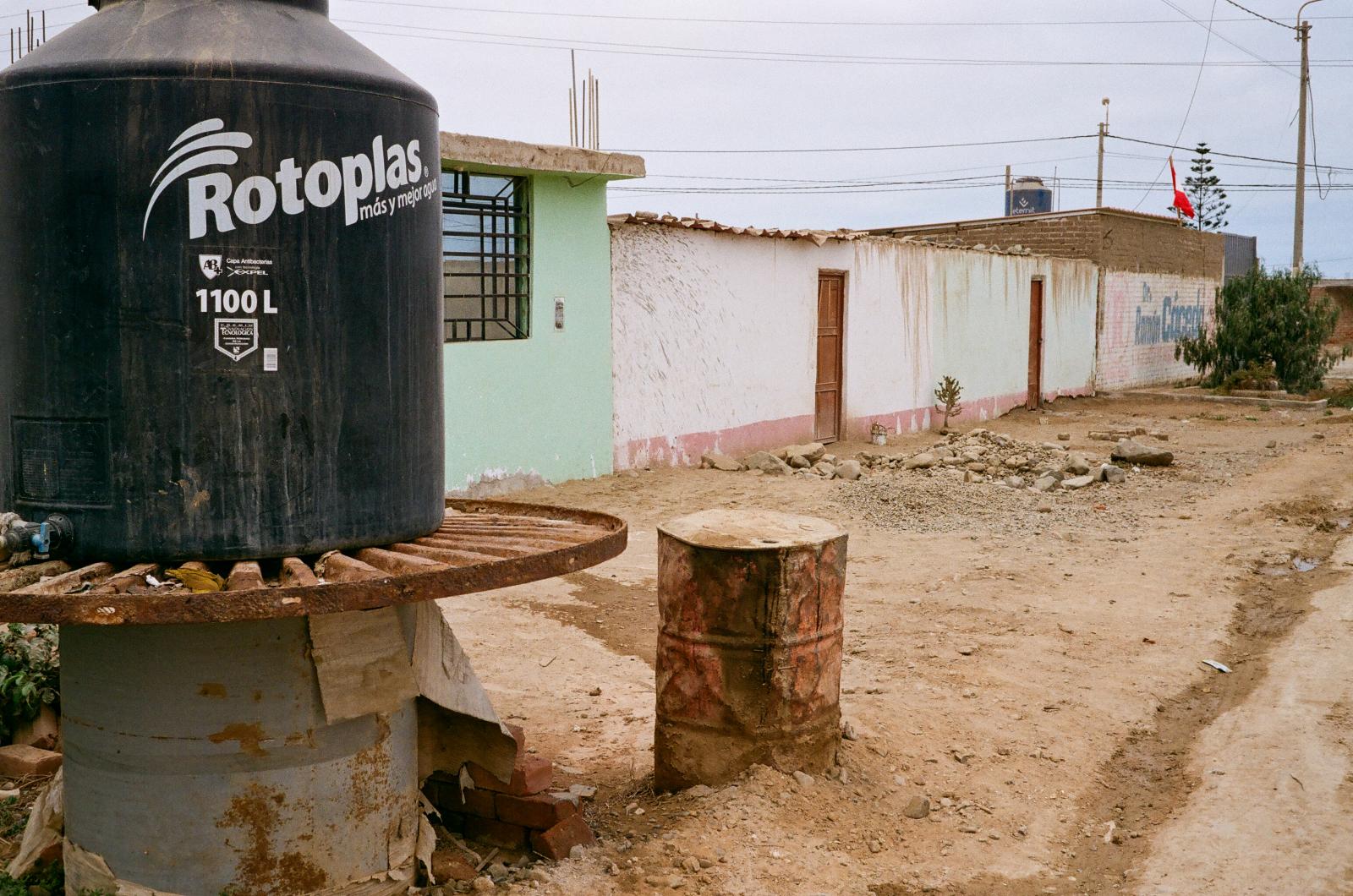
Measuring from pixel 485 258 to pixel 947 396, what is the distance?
9.49 metres

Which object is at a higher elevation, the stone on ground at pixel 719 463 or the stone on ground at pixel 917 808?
the stone on ground at pixel 719 463


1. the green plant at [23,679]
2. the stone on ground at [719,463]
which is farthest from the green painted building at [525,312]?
the green plant at [23,679]

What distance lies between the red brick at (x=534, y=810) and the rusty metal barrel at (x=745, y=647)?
557 mm

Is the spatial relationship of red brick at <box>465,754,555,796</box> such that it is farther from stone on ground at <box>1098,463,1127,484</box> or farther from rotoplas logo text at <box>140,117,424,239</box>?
stone on ground at <box>1098,463,1127,484</box>

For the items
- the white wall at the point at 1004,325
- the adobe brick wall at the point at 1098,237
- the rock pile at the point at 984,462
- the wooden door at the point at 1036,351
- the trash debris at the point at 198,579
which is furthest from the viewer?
the adobe brick wall at the point at 1098,237

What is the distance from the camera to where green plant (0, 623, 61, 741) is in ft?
14.1

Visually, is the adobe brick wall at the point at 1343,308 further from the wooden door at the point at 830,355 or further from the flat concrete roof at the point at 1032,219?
the wooden door at the point at 830,355

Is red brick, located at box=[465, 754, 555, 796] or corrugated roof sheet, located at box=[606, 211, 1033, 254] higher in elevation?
corrugated roof sheet, located at box=[606, 211, 1033, 254]

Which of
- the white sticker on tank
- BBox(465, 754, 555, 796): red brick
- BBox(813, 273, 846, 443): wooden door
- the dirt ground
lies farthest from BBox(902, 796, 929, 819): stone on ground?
BBox(813, 273, 846, 443): wooden door

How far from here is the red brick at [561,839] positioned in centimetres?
356

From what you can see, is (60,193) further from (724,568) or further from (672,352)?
(672,352)

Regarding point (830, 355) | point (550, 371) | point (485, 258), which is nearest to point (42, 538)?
point (485, 258)

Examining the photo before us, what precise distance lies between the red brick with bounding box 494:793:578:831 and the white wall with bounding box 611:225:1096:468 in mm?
8382

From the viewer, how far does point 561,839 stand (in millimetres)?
3592
